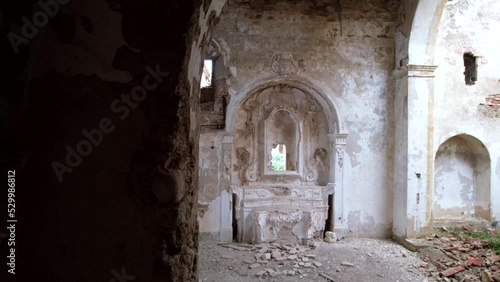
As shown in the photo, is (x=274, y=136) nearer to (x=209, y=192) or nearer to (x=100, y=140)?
(x=209, y=192)

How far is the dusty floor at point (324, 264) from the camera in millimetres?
5504

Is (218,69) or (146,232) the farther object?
(218,69)

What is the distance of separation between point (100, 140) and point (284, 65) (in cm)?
642

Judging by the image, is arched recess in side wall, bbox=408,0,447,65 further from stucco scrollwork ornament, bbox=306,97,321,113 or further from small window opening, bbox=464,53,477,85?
small window opening, bbox=464,53,477,85

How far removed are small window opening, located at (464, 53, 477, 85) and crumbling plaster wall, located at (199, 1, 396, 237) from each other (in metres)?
2.49

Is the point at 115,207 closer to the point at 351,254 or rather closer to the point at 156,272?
the point at 156,272

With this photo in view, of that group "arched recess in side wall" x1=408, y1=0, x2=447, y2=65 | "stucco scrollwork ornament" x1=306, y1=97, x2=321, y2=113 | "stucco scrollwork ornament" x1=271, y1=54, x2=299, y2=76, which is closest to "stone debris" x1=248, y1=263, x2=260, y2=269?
"stucco scrollwork ornament" x1=306, y1=97, x2=321, y2=113

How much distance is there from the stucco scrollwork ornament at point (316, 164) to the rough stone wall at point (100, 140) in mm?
6784

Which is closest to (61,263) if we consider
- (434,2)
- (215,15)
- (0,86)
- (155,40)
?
(0,86)

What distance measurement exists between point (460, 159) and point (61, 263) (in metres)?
9.91

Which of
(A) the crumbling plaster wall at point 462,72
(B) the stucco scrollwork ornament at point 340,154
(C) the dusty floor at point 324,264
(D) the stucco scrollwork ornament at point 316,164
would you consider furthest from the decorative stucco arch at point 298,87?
(A) the crumbling plaster wall at point 462,72

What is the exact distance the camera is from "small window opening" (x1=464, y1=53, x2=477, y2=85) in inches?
337

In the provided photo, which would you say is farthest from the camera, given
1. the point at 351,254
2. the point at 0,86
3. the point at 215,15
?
the point at 351,254

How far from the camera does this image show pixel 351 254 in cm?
658
